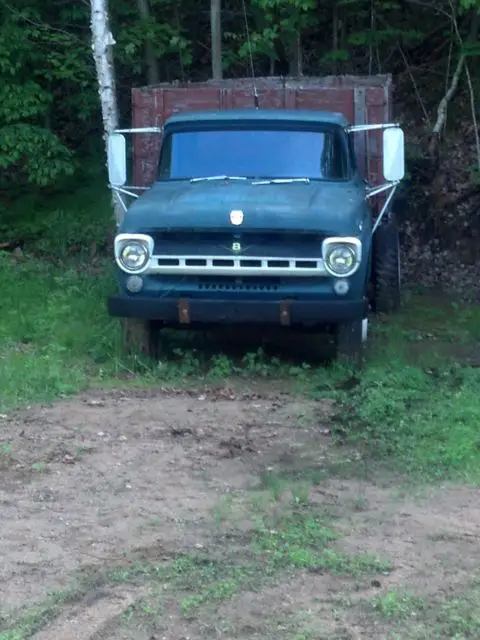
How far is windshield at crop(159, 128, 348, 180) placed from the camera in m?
9.76

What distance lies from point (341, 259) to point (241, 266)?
0.76m

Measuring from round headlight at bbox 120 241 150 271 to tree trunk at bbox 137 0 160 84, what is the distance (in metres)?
6.54

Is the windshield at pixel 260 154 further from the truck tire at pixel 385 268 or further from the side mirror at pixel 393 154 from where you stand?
the truck tire at pixel 385 268

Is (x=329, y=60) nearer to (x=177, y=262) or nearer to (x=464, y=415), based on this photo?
(x=177, y=262)

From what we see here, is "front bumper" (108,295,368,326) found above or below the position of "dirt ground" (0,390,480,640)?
above

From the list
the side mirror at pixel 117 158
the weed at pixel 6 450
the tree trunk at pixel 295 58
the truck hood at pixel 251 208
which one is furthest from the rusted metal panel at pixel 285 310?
the tree trunk at pixel 295 58

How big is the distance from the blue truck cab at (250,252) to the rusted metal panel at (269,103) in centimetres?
159

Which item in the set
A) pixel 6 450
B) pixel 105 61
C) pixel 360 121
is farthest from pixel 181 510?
pixel 105 61

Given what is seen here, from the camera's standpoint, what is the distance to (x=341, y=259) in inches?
347

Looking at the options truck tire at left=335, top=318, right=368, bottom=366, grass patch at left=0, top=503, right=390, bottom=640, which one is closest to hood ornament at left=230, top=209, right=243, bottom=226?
truck tire at left=335, top=318, right=368, bottom=366

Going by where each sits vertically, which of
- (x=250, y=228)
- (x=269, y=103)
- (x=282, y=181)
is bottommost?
(x=250, y=228)

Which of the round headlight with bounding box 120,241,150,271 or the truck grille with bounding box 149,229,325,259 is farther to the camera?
the round headlight with bounding box 120,241,150,271

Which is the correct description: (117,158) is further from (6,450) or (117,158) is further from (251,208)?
(6,450)

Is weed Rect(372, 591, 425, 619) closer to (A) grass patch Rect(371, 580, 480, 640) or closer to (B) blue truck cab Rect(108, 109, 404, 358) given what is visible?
(A) grass patch Rect(371, 580, 480, 640)
